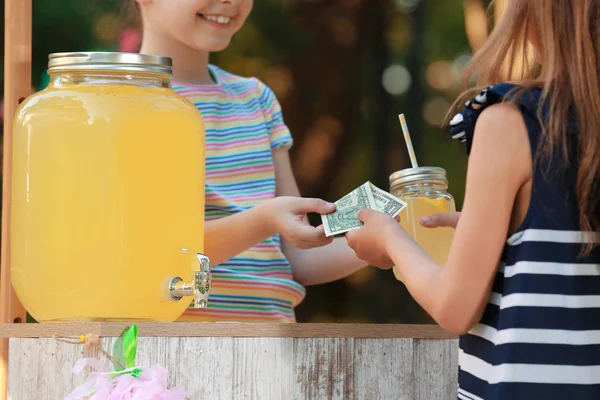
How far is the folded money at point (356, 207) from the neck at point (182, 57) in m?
0.56

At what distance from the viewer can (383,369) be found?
153 centimetres

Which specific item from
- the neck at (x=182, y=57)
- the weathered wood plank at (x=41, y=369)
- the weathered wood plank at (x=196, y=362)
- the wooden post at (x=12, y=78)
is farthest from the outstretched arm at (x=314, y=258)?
the weathered wood plank at (x=41, y=369)

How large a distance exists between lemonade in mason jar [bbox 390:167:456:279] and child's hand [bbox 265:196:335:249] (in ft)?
0.41

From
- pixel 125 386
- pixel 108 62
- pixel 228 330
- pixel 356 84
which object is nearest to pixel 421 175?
pixel 228 330

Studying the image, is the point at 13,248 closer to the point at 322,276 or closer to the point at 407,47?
the point at 322,276

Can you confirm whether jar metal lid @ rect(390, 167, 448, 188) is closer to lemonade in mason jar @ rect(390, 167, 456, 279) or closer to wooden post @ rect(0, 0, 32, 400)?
lemonade in mason jar @ rect(390, 167, 456, 279)

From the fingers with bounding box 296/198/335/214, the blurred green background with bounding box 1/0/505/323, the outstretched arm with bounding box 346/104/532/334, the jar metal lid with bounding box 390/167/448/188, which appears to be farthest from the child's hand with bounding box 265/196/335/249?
the blurred green background with bounding box 1/0/505/323

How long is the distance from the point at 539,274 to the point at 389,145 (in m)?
2.57

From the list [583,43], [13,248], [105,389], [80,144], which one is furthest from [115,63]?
[583,43]

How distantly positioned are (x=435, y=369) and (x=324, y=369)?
0.60ft

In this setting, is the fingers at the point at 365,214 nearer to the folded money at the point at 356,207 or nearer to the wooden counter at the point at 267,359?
the folded money at the point at 356,207

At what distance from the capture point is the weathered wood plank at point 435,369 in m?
1.55

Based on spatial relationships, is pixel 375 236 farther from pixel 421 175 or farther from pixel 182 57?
pixel 182 57

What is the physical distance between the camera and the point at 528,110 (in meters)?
1.29
